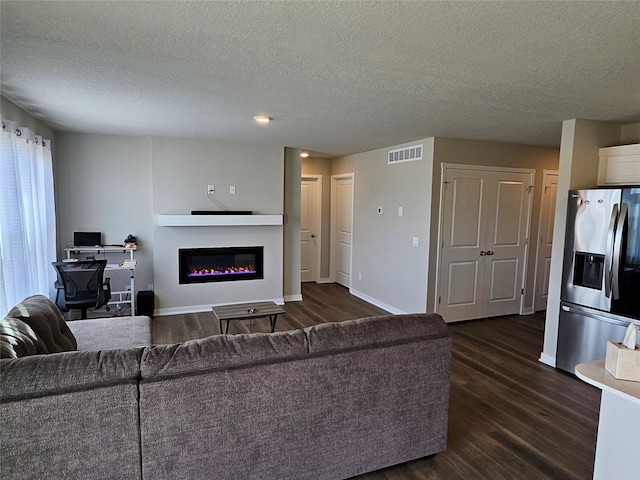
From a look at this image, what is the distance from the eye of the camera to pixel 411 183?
5.11 metres

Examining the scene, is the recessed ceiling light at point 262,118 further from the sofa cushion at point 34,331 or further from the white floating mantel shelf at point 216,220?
the sofa cushion at point 34,331

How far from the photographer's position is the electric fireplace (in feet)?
17.5

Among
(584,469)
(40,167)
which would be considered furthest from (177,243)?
(584,469)

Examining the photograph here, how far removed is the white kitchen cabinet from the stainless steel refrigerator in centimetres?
47

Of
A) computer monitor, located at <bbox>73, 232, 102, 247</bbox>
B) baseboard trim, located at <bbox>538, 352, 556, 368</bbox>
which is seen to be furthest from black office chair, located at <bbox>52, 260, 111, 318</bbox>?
baseboard trim, located at <bbox>538, 352, 556, 368</bbox>

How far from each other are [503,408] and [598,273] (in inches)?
59.2

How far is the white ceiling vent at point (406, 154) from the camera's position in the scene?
16.2 ft

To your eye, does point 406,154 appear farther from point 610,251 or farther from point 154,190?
point 154,190

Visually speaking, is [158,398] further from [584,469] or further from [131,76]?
Result: [584,469]

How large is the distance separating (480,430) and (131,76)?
341 cm

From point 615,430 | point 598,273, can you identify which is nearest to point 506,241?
point 598,273

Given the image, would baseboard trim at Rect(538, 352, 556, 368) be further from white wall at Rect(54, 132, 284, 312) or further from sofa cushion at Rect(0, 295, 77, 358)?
sofa cushion at Rect(0, 295, 77, 358)

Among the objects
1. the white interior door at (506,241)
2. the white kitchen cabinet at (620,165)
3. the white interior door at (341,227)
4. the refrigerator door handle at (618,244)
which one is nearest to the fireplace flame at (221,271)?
the white interior door at (341,227)

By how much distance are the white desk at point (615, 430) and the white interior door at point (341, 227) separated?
5.13 meters
